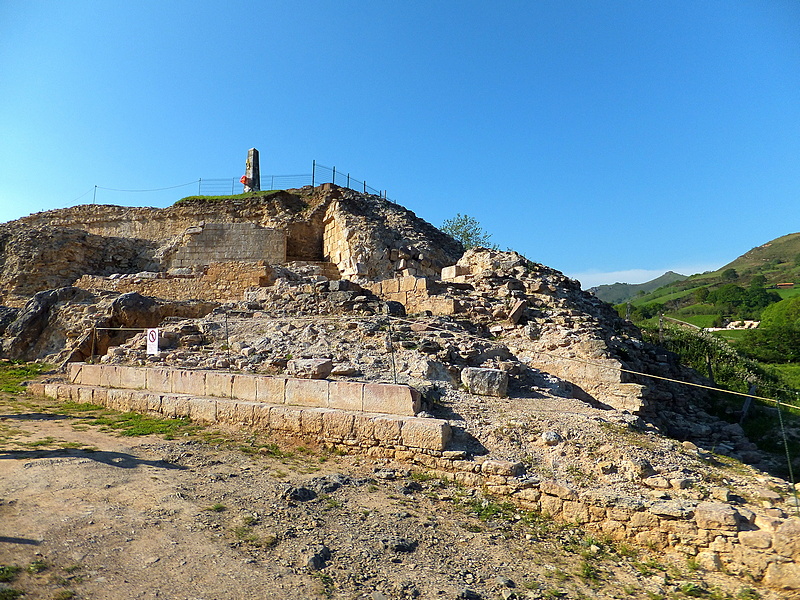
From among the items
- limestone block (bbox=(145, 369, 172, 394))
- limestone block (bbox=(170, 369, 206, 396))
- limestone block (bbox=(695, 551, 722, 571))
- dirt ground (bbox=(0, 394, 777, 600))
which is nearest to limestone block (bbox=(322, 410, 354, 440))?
dirt ground (bbox=(0, 394, 777, 600))

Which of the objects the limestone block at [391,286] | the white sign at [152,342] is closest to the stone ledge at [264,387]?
the white sign at [152,342]

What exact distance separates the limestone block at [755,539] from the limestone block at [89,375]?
33.6ft

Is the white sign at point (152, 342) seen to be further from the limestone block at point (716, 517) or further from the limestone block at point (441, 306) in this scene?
the limestone block at point (716, 517)

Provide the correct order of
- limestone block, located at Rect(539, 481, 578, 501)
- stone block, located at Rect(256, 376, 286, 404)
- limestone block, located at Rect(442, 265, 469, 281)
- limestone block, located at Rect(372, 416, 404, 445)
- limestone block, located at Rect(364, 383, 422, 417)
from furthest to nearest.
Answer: limestone block, located at Rect(442, 265, 469, 281) → stone block, located at Rect(256, 376, 286, 404) → limestone block, located at Rect(364, 383, 422, 417) → limestone block, located at Rect(372, 416, 404, 445) → limestone block, located at Rect(539, 481, 578, 501)

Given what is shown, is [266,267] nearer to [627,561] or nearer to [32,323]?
[32,323]

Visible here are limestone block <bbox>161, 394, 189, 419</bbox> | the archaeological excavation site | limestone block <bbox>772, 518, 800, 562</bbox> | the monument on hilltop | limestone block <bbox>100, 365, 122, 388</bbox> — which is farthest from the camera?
the monument on hilltop

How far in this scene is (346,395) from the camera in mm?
6344

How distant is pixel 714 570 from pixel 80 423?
8311mm

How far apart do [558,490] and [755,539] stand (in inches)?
59.8

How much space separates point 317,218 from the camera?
22.2m

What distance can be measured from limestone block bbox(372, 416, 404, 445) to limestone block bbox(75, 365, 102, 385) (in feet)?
21.6

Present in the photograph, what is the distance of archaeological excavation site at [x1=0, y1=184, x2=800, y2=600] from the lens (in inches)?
154

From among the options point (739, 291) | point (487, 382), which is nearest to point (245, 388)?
point (487, 382)

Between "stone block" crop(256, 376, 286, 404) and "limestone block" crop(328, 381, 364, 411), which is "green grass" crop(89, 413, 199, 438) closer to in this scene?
"stone block" crop(256, 376, 286, 404)
